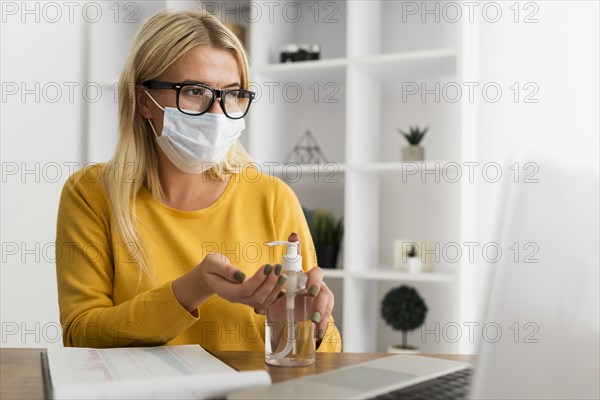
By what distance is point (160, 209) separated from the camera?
55.7 inches

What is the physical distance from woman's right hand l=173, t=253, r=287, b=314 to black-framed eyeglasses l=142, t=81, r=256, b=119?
514mm

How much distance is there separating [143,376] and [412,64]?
6.08ft

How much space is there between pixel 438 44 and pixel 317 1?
0.61 meters

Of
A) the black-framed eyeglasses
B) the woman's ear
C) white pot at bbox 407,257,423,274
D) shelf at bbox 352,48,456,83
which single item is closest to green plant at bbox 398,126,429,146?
shelf at bbox 352,48,456,83

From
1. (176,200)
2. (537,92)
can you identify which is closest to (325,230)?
(537,92)

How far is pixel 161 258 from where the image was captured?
4.51 ft

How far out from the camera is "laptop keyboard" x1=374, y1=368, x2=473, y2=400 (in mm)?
736

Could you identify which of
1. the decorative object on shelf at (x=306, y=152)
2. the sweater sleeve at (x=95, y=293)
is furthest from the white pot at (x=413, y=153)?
the sweater sleeve at (x=95, y=293)

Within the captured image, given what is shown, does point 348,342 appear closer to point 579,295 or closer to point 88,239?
point 88,239

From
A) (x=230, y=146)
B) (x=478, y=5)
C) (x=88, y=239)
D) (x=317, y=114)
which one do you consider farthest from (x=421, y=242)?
(x=88, y=239)

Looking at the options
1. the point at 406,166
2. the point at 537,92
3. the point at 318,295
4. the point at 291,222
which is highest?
the point at 537,92

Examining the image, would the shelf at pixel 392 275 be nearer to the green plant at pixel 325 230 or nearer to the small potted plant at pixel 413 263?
the small potted plant at pixel 413 263

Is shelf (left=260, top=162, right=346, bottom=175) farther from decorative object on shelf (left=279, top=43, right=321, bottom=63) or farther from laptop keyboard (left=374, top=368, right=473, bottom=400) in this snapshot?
laptop keyboard (left=374, top=368, right=473, bottom=400)

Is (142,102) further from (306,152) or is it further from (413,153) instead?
(306,152)
